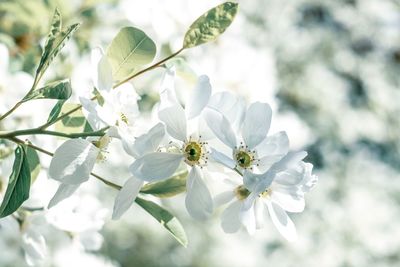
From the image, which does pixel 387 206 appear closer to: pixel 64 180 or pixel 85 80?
pixel 85 80

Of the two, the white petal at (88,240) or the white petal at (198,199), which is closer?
the white petal at (198,199)

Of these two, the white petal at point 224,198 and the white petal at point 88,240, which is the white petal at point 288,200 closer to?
the white petal at point 224,198

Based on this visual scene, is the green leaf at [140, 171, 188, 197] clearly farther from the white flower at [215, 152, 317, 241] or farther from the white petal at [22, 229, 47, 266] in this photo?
the white petal at [22, 229, 47, 266]

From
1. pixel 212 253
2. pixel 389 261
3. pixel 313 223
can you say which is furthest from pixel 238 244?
pixel 389 261

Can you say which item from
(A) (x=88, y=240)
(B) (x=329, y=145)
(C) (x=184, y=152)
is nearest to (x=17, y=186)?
(C) (x=184, y=152)

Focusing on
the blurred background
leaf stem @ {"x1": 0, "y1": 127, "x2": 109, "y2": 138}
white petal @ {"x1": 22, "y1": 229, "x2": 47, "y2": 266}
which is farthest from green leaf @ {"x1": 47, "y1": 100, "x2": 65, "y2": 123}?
the blurred background

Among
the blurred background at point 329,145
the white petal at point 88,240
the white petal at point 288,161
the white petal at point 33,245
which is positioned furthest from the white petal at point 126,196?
the blurred background at point 329,145
